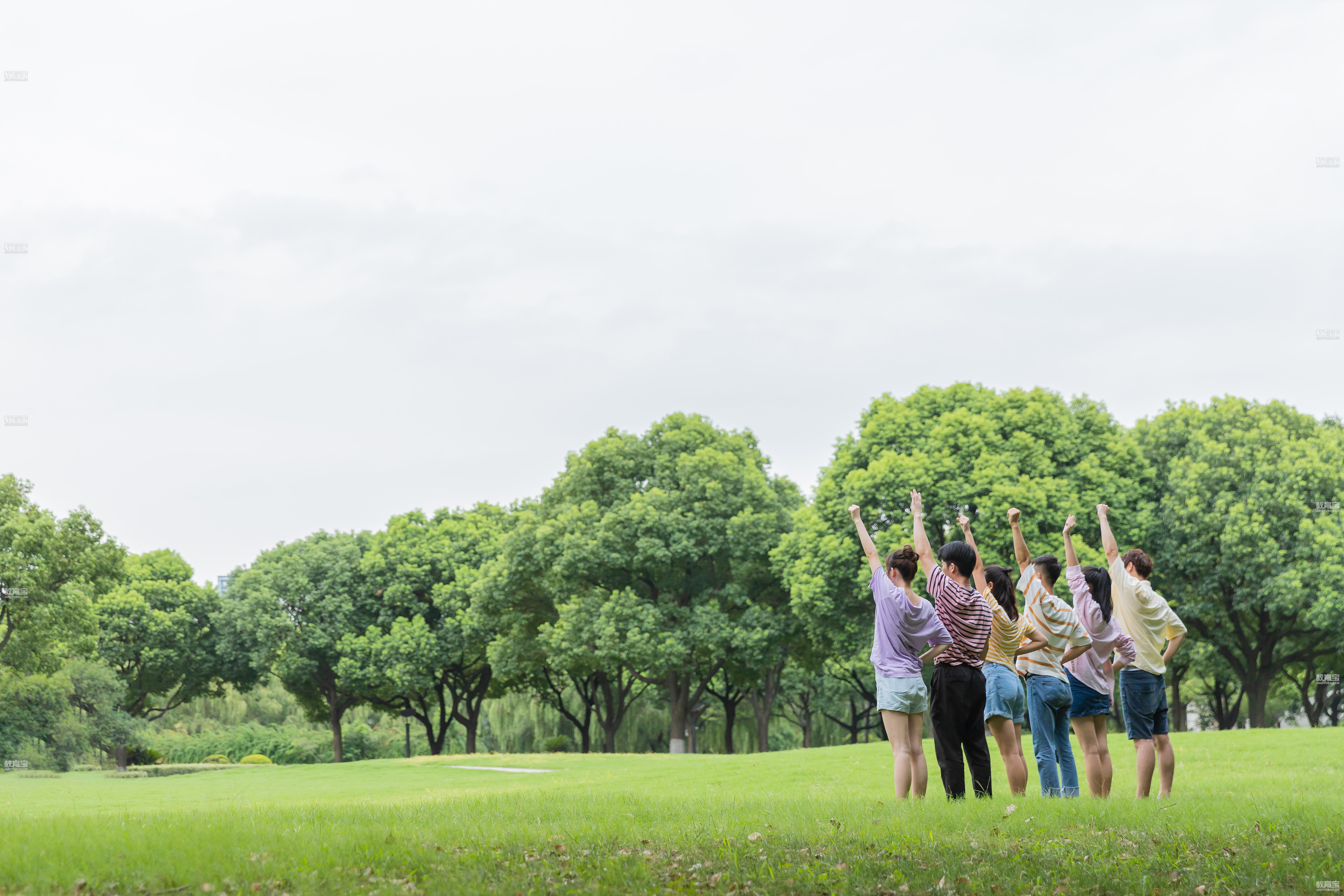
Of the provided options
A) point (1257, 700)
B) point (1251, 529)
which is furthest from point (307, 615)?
point (1257, 700)

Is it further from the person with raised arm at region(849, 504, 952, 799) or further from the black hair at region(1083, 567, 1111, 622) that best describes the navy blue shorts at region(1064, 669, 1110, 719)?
the person with raised arm at region(849, 504, 952, 799)

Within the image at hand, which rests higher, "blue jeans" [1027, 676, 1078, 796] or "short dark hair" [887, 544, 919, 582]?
"short dark hair" [887, 544, 919, 582]

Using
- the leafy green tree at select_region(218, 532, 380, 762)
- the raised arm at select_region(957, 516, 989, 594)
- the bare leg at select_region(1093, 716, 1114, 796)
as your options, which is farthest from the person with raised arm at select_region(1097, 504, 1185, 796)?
the leafy green tree at select_region(218, 532, 380, 762)

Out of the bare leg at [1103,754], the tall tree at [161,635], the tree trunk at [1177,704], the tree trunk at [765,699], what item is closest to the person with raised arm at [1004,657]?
the bare leg at [1103,754]

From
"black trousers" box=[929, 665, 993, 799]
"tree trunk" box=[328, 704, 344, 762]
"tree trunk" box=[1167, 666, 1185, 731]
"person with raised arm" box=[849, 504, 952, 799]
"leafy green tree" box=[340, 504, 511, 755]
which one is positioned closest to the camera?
"person with raised arm" box=[849, 504, 952, 799]

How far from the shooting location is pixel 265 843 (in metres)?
7.40

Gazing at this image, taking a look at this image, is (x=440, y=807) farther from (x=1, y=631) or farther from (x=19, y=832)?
(x=1, y=631)

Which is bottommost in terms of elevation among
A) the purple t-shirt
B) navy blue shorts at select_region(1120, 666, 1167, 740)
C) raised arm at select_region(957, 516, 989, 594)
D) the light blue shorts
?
navy blue shorts at select_region(1120, 666, 1167, 740)

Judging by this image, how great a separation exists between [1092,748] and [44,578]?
31030 mm

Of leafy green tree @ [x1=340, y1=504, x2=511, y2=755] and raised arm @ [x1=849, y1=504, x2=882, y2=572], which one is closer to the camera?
raised arm @ [x1=849, y1=504, x2=882, y2=572]

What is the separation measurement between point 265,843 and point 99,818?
2.80 metres

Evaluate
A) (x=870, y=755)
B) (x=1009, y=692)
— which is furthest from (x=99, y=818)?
(x=870, y=755)

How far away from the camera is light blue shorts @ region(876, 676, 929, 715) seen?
8781mm

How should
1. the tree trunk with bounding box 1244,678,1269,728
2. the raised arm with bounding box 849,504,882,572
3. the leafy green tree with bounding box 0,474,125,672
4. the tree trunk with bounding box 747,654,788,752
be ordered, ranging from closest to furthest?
the raised arm with bounding box 849,504,882,572
the leafy green tree with bounding box 0,474,125,672
the tree trunk with bounding box 1244,678,1269,728
the tree trunk with bounding box 747,654,788,752
